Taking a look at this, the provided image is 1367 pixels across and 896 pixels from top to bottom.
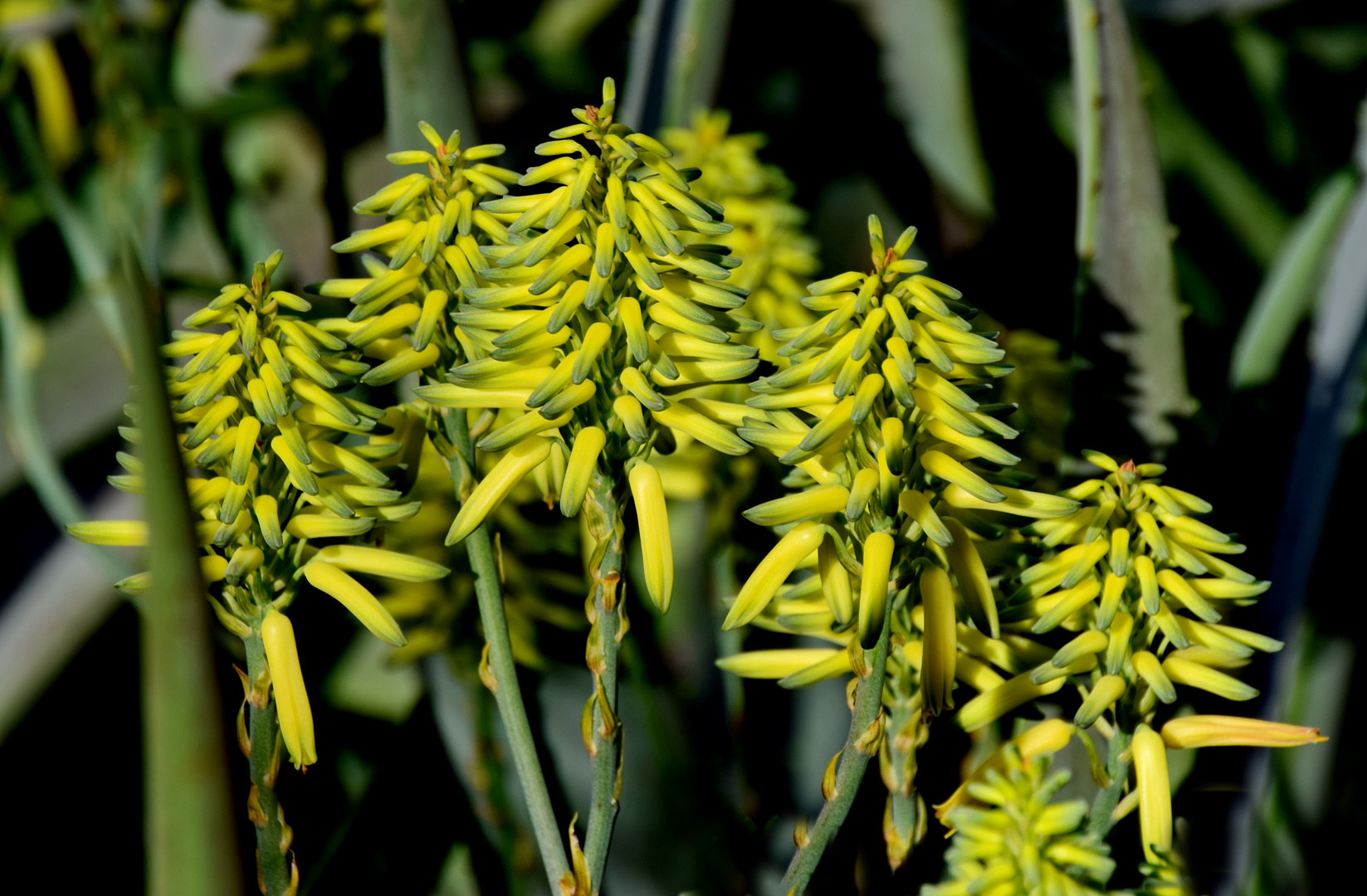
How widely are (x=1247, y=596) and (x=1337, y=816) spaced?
34 centimetres

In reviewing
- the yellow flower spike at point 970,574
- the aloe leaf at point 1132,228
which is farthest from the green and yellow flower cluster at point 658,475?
the aloe leaf at point 1132,228

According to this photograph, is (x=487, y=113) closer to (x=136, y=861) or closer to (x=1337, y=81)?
(x=136, y=861)

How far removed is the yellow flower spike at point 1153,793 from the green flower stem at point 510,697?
125 millimetres

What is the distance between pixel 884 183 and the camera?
638mm

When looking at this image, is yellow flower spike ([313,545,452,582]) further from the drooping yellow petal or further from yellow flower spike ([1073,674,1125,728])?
yellow flower spike ([1073,674,1125,728])

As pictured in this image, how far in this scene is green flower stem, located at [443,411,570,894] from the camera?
226mm

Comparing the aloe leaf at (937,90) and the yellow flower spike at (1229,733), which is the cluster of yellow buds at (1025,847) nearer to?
the yellow flower spike at (1229,733)

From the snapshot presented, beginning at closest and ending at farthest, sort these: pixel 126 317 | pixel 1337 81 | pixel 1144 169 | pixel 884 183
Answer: pixel 126 317 → pixel 1144 169 → pixel 884 183 → pixel 1337 81

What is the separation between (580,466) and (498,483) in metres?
0.02

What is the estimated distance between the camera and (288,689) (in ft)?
0.70

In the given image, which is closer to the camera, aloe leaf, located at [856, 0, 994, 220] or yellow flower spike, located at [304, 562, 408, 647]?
yellow flower spike, located at [304, 562, 408, 647]

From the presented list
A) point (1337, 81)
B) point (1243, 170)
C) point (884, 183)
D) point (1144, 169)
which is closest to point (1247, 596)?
point (1144, 169)

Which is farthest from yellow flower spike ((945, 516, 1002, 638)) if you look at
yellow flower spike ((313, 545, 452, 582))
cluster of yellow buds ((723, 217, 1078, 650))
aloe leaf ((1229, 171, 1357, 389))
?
aloe leaf ((1229, 171, 1357, 389))

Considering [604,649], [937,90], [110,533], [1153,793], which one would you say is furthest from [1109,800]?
[937,90]
